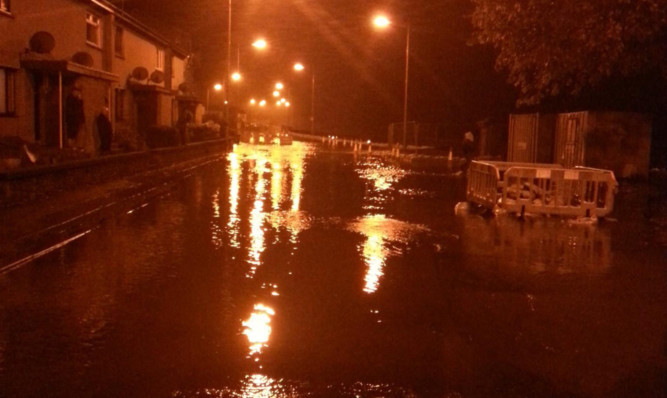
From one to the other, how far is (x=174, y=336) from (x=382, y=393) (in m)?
2.15

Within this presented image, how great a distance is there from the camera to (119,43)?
3375cm

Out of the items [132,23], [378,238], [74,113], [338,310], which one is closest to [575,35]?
[378,238]

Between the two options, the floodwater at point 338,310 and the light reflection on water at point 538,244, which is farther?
the light reflection on water at point 538,244

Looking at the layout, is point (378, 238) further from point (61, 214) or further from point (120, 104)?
point (120, 104)

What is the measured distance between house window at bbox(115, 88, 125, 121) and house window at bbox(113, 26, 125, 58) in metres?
1.57

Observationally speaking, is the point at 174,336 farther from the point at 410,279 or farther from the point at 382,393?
the point at 410,279

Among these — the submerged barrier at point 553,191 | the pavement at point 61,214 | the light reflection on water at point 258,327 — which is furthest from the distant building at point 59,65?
the light reflection on water at point 258,327

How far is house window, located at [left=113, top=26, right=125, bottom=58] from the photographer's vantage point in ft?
109

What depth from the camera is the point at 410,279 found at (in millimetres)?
9602

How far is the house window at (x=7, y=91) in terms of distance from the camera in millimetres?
22562

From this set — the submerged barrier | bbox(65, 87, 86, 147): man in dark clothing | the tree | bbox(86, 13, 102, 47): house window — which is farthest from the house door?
the submerged barrier

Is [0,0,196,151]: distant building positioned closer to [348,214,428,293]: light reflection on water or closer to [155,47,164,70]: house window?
[155,47,164,70]: house window

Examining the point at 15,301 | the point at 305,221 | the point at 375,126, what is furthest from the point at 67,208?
the point at 375,126

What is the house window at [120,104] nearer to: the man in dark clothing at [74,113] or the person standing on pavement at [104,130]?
the man in dark clothing at [74,113]
